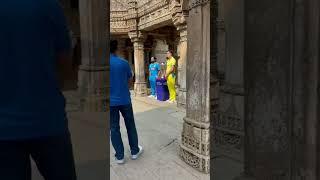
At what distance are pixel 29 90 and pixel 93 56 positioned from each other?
23.9 inches

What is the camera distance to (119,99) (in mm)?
3500

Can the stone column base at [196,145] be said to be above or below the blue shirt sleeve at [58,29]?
below

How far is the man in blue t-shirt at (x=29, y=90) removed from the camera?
1.25 meters

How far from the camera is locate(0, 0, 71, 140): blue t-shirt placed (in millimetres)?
1249

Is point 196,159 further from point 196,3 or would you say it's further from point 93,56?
point 93,56

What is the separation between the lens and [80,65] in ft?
5.80

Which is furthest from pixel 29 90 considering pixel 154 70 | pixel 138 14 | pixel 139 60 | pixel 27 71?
pixel 139 60

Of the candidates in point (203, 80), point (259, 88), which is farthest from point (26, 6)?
point (203, 80)

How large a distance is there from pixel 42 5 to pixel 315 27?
1309 millimetres

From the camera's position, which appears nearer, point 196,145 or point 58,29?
point 58,29

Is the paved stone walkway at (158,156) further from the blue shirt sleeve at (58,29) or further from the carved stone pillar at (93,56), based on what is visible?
the blue shirt sleeve at (58,29)

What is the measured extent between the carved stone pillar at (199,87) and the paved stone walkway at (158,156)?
0.22 m

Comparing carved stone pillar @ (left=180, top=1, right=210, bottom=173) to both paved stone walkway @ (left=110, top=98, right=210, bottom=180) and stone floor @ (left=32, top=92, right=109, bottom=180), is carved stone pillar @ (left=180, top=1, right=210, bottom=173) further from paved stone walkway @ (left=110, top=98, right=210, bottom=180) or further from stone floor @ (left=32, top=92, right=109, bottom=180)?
stone floor @ (left=32, top=92, right=109, bottom=180)

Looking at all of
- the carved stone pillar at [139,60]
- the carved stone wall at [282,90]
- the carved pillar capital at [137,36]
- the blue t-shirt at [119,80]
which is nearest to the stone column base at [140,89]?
the carved stone pillar at [139,60]
